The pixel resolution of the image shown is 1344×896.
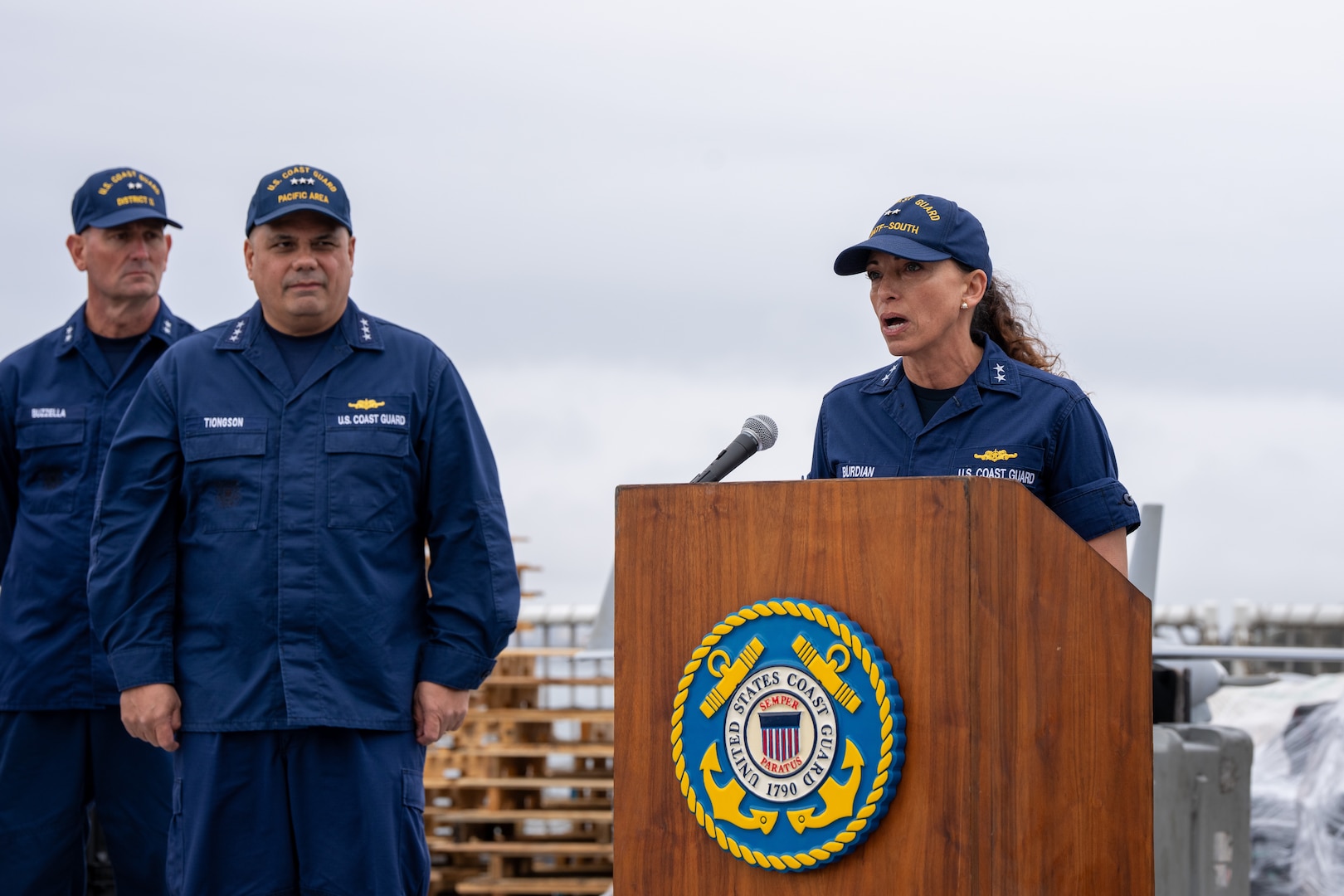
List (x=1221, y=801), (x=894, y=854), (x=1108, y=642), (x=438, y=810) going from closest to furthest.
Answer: (x=894, y=854), (x=1108, y=642), (x=1221, y=801), (x=438, y=810)

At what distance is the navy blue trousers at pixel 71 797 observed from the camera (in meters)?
3.54

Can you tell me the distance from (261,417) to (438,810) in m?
6.40

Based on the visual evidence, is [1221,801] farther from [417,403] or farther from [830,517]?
[830,517]

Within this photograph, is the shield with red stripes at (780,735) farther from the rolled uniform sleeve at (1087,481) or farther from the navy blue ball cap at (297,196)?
the navy blue ball cap at (297,196)

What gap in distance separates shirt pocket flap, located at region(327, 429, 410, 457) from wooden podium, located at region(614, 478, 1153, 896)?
113 cm

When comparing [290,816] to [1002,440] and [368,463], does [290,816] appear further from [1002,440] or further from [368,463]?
[1002,440]

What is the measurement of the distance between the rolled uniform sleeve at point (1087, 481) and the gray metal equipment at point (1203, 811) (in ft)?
9.53

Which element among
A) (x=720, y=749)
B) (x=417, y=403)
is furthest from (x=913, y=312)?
(x=417, y=403)

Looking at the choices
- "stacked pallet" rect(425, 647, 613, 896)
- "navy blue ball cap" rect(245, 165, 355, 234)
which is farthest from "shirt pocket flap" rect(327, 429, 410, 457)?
"stacked pallet" rect(425, 647, 613, 896)

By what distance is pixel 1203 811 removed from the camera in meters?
5.19

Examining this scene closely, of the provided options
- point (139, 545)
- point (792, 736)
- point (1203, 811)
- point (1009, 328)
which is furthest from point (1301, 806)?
point (792, 736)

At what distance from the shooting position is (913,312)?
247 centimetres

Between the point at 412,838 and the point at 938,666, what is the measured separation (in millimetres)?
1553

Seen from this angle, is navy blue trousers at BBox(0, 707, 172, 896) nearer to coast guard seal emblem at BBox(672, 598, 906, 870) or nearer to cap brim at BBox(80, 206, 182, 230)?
cap brim at BBox(80, 206, 182, 230)
